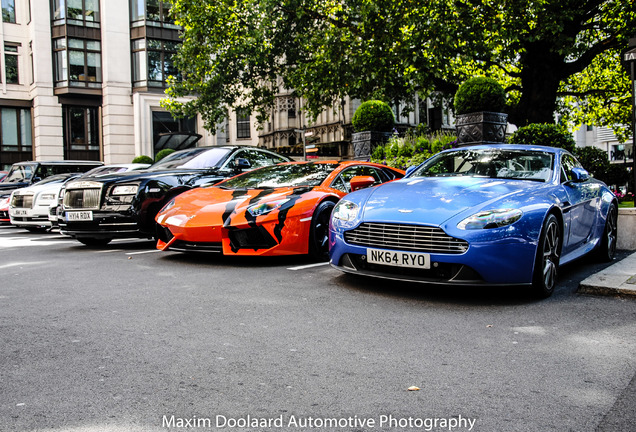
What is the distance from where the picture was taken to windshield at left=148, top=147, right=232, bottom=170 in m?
9.66

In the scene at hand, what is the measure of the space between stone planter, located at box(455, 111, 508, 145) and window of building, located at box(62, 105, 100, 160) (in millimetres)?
25259

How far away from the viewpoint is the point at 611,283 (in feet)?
17.7

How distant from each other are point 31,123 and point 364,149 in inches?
957

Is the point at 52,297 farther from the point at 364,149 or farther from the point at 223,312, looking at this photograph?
the point at 364,149

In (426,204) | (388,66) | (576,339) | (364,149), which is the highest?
(388,66)

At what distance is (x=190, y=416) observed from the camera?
2621mm

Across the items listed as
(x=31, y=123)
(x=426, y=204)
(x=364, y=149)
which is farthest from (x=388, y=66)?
(x=31, y=123)

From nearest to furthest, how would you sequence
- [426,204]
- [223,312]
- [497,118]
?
[223,312] → [426,204] → [497,118]

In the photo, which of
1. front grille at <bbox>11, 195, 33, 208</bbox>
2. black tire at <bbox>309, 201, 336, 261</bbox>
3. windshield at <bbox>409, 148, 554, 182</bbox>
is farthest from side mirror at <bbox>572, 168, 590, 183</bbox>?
front grille at <bbox>11, 195, 33, 208</bbox>

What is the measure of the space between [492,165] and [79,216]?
19.7ft

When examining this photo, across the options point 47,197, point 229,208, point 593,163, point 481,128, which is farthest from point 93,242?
point 593,163

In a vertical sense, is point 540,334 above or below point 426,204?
below

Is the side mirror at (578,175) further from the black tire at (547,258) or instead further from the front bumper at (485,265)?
the front bumper at (485,265)

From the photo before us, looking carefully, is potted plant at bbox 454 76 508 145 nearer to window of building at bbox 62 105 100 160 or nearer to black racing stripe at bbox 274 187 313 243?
black racing stripe at bbox 274 187 313 243
